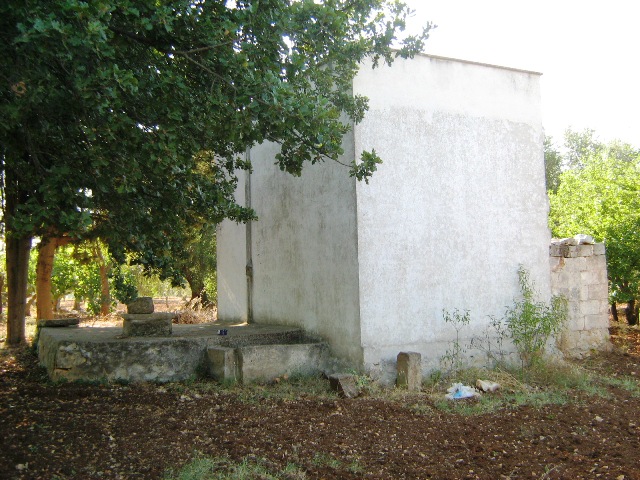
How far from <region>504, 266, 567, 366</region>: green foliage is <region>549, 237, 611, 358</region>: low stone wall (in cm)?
80

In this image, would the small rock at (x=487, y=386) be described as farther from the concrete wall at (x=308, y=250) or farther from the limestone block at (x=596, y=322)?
Result: the limestone block at (x=596, y=322)

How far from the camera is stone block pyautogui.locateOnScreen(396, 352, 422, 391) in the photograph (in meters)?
7.90

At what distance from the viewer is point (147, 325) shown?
28.9 feet

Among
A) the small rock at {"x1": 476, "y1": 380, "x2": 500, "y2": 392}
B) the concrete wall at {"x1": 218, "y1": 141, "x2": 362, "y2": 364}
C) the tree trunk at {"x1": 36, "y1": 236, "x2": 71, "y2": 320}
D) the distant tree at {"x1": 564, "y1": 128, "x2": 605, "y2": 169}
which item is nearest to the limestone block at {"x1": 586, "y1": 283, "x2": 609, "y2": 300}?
the small rock at {"x1": 476, "y1": 380, "x2": 500, "y2": 392}

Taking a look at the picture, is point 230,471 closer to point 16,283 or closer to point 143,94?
point 143,94

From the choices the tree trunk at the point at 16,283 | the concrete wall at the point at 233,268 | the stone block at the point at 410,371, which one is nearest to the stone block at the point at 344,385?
the stone block at the point at 410,371

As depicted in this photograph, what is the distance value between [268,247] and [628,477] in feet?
23.2

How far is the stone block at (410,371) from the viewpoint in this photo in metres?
7.90

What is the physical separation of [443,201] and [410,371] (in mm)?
2742

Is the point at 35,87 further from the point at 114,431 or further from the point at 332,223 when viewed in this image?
the point at 332,223

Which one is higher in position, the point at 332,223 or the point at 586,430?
the point at 332,223

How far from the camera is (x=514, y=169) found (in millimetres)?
9586

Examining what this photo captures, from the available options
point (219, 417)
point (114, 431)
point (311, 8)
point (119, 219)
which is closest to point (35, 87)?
point (119, 219)

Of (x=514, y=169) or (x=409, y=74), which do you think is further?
(x=514, y=169)
